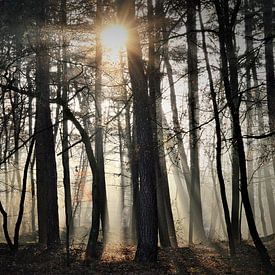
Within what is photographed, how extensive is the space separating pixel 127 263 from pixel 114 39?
7.07 meters

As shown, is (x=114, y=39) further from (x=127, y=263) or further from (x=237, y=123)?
(x=127, y=263)

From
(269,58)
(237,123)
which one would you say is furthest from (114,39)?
(269,58)

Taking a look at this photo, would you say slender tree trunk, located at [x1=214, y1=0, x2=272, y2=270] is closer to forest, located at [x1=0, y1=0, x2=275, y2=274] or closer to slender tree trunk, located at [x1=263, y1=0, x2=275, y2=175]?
forest, located at [x1=0, y1=0, x2=275, y2=274]

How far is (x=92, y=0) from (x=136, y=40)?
3542 mm

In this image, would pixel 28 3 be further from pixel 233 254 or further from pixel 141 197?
pixel 233 254

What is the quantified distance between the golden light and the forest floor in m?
6.02

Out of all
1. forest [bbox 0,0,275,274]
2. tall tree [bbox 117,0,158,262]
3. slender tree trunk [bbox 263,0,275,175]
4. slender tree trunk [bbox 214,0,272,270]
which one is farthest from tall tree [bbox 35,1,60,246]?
slender tree trunk [bbox 263,0,275,175]

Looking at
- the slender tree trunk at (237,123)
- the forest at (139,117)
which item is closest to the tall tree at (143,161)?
the forest at (139,117)

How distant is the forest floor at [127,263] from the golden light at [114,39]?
6.02 metres

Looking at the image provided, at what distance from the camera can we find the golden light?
38.2 ft

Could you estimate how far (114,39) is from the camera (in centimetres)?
1341

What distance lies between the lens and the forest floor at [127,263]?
9.91m

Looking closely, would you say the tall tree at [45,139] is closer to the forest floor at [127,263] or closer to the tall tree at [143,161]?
the forest floor at [127,263]

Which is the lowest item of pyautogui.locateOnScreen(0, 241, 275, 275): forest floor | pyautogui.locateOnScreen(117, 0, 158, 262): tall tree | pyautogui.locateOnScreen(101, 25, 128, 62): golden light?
pyautogui.locateOnScreen(0, 241, 275, 275): forest floor
